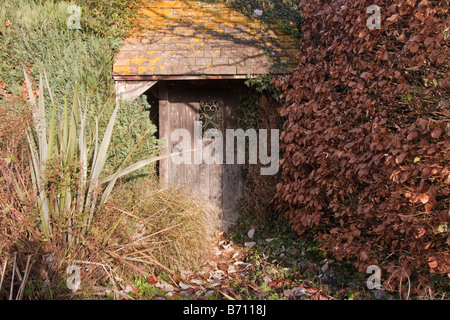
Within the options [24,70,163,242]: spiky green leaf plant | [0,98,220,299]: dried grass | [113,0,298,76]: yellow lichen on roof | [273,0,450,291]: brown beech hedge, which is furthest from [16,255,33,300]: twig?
[113,0,298,76]: yellow lichen on roof

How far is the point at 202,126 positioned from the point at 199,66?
1229 millimetres

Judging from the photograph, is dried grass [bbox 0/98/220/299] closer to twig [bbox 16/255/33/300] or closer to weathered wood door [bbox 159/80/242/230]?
twig [bbox 16/255/33/300]

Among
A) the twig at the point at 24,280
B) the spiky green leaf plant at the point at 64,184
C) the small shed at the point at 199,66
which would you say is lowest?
the twig at the point at 24,280

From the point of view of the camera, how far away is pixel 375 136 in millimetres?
3586

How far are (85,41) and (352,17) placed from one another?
3.73 metres

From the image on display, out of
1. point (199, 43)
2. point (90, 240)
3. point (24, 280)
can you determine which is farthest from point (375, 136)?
point (199, 43)

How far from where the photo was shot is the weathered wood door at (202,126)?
6531 mm

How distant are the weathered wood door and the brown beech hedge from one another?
132 centimetres

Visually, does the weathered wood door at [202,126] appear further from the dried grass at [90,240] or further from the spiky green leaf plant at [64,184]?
the spiky green leaf plant at [64,184]

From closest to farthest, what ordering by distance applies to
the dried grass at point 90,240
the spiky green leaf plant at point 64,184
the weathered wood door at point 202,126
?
the dried grass at point 90,240
the spiky green leaf plant at point 64,184
the weathered wood door at point 202,126

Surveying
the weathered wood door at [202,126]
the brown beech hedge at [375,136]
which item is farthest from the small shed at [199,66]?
the brown beech hedge at [375,136]

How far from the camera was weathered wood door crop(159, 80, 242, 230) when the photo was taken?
21.4 ft

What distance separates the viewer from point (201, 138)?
21.6 feet

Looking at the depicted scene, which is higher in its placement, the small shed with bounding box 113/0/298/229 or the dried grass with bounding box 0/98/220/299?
the small shed with bounding box 113/0/298/229
